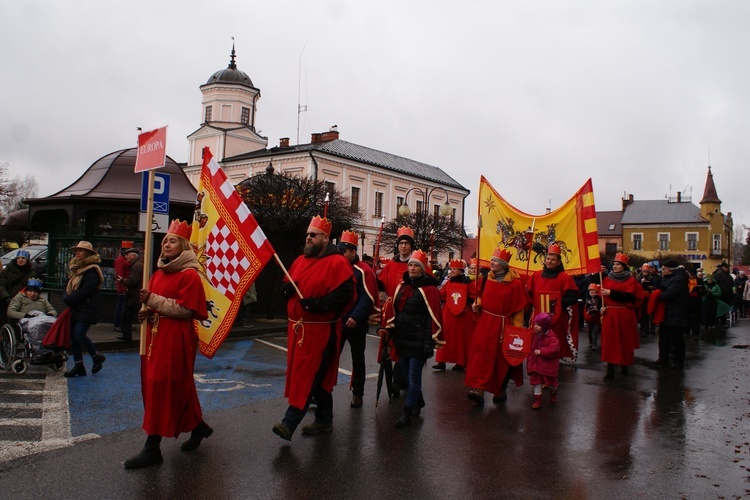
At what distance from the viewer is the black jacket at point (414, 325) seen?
7059mm

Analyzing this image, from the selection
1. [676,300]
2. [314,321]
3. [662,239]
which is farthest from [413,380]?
[662,239]

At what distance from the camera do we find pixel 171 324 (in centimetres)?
529

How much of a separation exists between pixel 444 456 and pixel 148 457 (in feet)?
8.44

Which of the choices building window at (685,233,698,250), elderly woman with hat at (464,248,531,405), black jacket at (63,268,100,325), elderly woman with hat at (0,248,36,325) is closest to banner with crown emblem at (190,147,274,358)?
black jacket at (63,268,100,325)

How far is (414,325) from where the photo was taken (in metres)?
7.12

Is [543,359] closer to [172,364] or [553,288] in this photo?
[553,288]

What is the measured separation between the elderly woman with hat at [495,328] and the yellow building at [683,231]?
82712mm

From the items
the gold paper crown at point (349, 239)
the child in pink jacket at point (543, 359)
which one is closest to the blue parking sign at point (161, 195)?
the gold paper crown at point (349, 239)

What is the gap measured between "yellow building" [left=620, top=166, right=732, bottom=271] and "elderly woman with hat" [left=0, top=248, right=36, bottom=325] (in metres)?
84.1

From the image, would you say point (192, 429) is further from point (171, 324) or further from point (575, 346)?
point (575, 346)

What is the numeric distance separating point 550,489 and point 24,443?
4.63 m

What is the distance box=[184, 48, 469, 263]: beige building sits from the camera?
5441 cm

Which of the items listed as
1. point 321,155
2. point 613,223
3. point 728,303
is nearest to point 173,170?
point 728,303

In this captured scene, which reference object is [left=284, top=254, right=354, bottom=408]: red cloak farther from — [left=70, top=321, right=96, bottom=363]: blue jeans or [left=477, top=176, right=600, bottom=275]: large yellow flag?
[left=477, top=176, right=600, bottom=275]: large yellow flag
